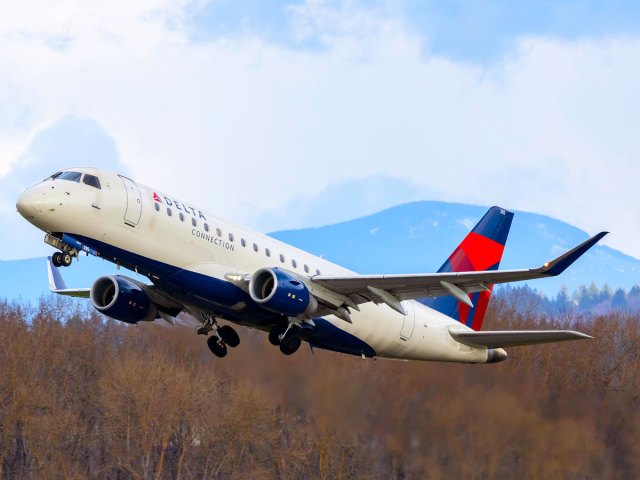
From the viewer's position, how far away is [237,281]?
112 feet

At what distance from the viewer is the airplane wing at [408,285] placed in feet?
109

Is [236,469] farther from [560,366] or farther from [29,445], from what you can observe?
[560,366]

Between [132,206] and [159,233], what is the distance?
1017mm

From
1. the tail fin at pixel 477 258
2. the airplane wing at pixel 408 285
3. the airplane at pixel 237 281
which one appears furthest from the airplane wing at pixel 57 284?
the tail fin at pixel 477 258

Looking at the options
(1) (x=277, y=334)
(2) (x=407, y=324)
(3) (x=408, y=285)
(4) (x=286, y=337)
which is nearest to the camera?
(3) (x=408, y=285)

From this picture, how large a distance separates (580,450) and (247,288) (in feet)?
77.1

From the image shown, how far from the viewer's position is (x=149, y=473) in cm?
6025

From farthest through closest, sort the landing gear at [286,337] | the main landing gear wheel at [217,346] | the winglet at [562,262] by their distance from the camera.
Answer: the main landing gear wheel at [217,346] < the landing gear at [286,337] < the winglet at [562,262]

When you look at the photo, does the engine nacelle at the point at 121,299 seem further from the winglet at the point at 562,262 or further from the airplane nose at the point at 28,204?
the winglet at the point at 562,262

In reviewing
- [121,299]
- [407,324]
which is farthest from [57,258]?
[407,324]

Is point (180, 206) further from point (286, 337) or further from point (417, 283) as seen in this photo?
point (417, 283)

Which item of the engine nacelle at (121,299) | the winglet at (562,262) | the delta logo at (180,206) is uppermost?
the delta logo at (180,206)

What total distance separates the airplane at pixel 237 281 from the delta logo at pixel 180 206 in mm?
42

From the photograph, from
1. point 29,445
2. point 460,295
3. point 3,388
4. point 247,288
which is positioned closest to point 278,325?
point 247,288
